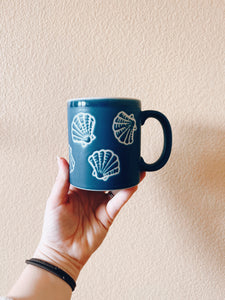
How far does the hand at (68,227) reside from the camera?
478 mm

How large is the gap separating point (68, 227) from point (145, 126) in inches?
11.0

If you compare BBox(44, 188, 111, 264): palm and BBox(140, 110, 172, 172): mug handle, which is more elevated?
BBox(140, 110, 172, 172): mug handle

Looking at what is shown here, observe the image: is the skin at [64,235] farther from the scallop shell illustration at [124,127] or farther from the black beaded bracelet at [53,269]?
the scallop shell illustration at [124,127]

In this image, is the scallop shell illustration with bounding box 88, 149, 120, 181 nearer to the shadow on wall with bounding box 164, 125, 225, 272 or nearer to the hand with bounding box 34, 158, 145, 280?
the hand with bounding box 34, 158, 145, 280

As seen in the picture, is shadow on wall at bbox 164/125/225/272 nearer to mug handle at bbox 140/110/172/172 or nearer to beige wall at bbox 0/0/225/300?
beige wall at bbox 0/0/225/300

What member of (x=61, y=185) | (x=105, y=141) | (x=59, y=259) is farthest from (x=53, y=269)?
(x=105, y=141)

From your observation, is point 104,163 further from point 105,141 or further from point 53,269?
point 53,269

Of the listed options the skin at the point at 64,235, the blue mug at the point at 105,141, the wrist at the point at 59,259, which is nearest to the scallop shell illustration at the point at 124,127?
the blue mug at the point at 105,141

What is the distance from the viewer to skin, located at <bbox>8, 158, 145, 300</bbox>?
1.47ft

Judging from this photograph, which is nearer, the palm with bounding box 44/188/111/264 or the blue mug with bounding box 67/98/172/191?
the blue mug with bounding box 67/98/172/191

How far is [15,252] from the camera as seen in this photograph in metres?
0.66

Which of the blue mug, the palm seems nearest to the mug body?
the blue mug

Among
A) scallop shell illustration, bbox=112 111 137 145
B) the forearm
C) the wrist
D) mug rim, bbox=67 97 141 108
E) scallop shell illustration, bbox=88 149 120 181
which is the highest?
mug rim, bbox=67 97 141 108

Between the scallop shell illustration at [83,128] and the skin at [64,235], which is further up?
the scallop shell illustration at [83,128]
